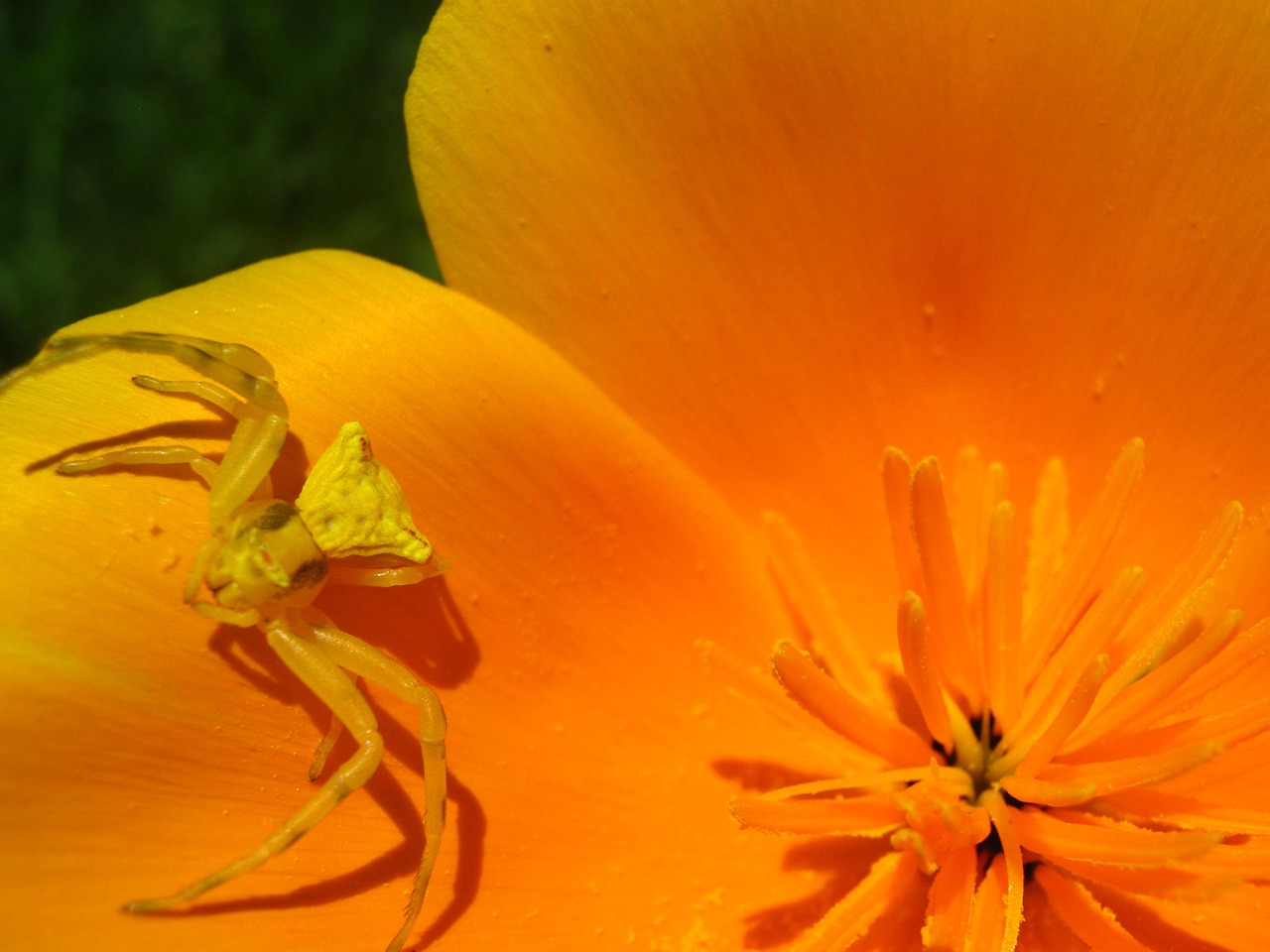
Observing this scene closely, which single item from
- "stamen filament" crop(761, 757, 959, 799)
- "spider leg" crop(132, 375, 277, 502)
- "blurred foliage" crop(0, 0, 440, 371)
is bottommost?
"stamen filament" crop(761, 757, 959, 799)

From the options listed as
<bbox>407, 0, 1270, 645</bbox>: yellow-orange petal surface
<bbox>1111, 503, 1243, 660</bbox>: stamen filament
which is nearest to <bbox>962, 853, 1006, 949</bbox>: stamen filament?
<bbox>1111, 503, 1243, 660</bbox>: stamen filament

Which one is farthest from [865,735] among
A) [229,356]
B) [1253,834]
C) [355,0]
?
[355,0]

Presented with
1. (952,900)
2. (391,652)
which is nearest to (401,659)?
(391,652)

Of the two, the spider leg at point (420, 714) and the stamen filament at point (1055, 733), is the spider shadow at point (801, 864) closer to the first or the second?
the stamen filament at point (1055, 733)

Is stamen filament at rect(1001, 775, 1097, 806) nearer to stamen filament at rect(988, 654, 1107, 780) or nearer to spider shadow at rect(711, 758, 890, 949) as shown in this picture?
stamen filament at rect(988, 654, 1107, 780)

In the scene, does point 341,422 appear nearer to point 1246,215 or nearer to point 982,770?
point 982,770

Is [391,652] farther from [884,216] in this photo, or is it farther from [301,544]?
[884,216]
